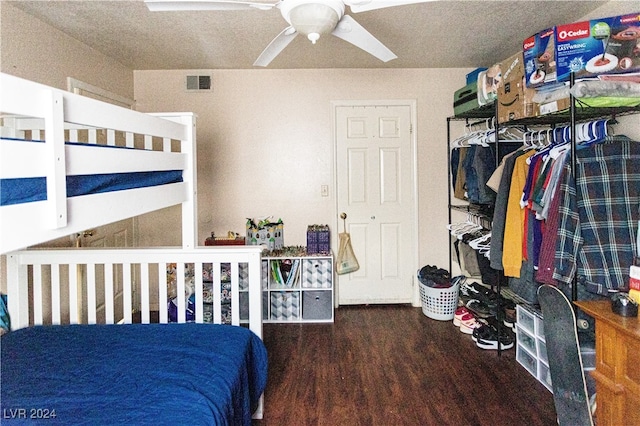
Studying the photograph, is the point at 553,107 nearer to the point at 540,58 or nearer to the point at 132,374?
the point at 540,58

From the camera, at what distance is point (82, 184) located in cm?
127

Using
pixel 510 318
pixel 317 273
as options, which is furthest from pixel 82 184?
pixel 510 318

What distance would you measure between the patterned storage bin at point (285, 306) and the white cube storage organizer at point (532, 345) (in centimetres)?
184

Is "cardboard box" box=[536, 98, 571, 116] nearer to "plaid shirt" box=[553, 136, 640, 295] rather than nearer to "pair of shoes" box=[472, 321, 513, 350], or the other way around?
"plaid shirt" box=[553, 136, 640, 295]

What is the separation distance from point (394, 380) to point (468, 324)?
107cm

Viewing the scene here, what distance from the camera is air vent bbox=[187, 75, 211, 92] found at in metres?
3.92

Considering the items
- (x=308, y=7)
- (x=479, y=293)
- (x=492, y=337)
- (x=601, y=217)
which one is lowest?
(x=492, y=337)

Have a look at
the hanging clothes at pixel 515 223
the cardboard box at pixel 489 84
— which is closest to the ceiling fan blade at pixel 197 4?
the hanging clothes at pixel 515 223

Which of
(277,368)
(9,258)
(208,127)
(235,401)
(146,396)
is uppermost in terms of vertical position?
(208,127)

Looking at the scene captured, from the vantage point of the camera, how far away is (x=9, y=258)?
214 centimetres

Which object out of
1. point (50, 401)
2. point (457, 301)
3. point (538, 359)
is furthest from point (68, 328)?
point (457, 301)

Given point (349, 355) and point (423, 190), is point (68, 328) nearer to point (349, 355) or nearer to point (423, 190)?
point (349, 355)

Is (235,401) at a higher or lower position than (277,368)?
higher

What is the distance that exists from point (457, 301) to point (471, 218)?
2.55 feet
